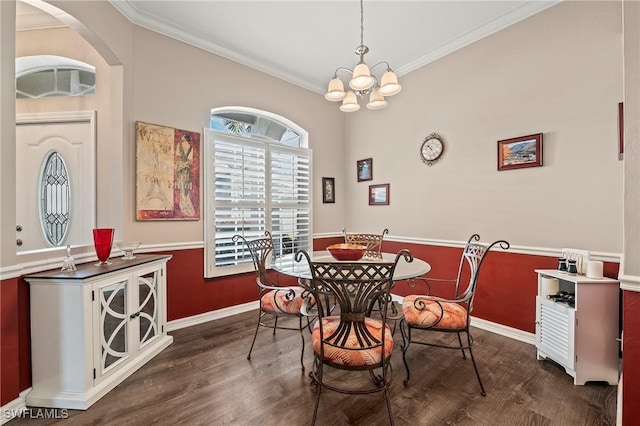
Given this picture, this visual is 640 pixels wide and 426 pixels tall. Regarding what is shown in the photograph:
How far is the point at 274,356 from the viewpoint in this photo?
2375 millimetres

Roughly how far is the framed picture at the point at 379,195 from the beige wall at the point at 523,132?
12 centimetres

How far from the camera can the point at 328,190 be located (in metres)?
4.43

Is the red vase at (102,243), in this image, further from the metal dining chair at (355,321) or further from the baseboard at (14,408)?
the metal dining chair at (355,321)

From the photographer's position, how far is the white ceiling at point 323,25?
258 cm

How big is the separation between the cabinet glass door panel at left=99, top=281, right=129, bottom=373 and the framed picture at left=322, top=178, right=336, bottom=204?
2.91 metres

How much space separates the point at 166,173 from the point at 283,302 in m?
1.87

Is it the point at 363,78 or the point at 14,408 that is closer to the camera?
the point at 14,408

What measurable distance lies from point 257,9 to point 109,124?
1824 millimetres

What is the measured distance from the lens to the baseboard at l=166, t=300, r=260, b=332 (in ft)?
9.59

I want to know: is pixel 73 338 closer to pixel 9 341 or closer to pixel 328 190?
pixel 9 341

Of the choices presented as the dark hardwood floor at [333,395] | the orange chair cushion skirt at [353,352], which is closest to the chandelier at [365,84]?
the orange chair cushion skirt at [353,352]

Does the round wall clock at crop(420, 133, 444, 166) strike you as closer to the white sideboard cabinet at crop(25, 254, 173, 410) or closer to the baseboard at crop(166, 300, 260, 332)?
the baseboard at crop(166, 300, 260, 332)

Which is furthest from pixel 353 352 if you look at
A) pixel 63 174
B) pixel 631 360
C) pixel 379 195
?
pixel 63 174

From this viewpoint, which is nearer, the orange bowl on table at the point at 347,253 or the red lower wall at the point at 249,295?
the red lower wall at the point at 249,295
